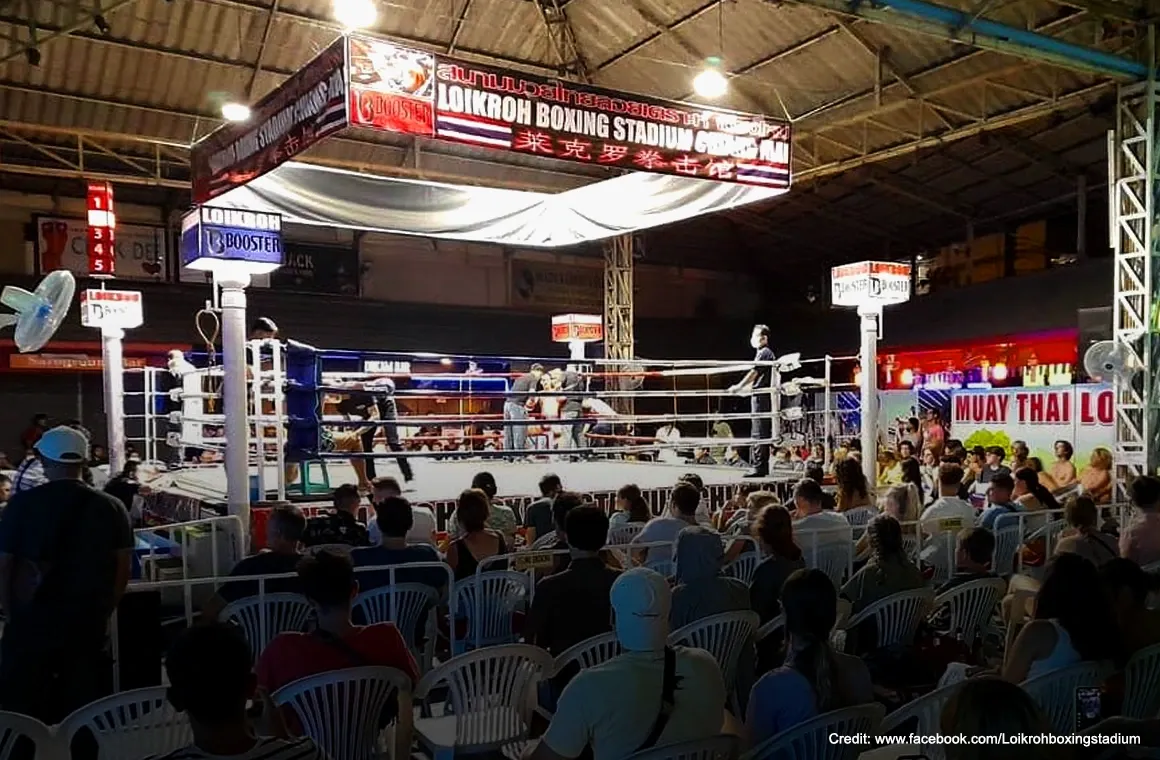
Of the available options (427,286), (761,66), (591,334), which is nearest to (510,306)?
(427,286)

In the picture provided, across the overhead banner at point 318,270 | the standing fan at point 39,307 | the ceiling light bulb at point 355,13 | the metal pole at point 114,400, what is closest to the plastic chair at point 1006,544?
the standing fan at point 39,307

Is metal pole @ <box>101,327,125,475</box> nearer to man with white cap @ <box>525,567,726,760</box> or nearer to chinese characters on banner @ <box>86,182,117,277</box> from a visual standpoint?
chinese characters on banner @ <box>86,182,117,277</box>

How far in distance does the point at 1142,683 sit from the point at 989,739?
4.70 ft

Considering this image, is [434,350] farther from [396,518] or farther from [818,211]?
[396,518]

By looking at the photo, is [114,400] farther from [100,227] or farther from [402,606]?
[402,606]

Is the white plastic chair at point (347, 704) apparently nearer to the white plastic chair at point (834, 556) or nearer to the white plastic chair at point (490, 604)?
the white plastic chair at point (490, 604)

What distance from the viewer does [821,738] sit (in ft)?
6.86

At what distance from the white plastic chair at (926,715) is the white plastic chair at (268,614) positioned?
2215 mm

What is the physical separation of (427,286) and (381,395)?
1061cm

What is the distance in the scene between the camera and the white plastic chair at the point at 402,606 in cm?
364

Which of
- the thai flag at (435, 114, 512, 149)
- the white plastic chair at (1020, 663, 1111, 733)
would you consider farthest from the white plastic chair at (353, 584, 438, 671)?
the thai flag at (435, 114, 512, 149)

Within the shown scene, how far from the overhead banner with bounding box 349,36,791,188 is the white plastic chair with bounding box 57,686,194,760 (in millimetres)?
3023

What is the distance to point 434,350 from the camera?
54.9 ft

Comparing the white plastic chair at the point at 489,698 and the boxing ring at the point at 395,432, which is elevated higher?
the boxing ring at the point at 395,432
